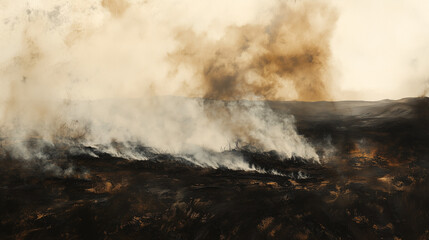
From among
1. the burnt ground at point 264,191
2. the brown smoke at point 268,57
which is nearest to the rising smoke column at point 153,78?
the brown smoke at point 268,57

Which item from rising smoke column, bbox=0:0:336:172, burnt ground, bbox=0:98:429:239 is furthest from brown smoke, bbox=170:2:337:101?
burnt ground, bbox=0:98:429:239

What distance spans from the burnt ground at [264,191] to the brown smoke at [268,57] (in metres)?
0.21

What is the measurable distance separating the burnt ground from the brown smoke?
209 mm

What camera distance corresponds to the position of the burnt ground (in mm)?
2705

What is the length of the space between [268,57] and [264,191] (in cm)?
120

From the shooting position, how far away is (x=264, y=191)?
9.11ft

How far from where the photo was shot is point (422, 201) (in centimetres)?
272

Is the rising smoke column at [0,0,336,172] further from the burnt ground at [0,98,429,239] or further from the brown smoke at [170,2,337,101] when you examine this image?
the burnt ground at [0,98,429,239]

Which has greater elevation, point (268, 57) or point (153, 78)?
point (268, 57)

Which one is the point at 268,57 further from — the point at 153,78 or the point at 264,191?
the point at 264,191

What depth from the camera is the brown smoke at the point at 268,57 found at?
2.78 meters

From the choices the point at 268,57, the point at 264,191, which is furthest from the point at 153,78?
the point at 264,191

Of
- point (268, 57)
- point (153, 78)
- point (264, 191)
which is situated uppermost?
point (268, 57)

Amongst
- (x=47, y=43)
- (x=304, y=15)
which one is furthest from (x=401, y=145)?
(x=47, y=43)
